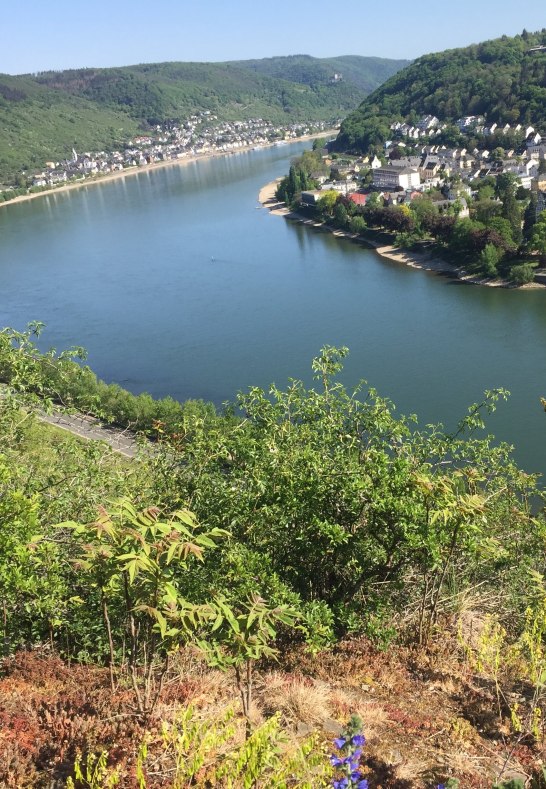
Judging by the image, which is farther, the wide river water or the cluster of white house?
the cluster of white house

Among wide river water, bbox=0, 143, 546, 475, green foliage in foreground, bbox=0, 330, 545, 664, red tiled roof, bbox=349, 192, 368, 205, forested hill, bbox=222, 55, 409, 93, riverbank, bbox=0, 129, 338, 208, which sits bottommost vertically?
wide river water, bbox=0, 143, 546, 475

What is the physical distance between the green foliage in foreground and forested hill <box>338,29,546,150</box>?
3043 centimetres

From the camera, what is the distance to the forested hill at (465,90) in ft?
96.5

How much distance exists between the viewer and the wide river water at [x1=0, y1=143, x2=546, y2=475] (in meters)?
8.25

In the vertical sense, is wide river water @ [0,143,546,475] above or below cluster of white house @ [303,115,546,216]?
below

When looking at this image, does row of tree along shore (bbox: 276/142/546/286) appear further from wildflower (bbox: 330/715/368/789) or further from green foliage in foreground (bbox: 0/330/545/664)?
wildflower (bbox: 330/715/368/789)

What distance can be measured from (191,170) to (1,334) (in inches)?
1619

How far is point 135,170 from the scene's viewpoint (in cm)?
4256

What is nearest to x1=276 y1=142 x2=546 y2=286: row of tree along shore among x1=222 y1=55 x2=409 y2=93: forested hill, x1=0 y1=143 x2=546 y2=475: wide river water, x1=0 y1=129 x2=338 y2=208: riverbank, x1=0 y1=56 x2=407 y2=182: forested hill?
x1=0 y1=143 x2=546 y2=475: wide river water

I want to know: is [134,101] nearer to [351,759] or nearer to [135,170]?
[135,170]

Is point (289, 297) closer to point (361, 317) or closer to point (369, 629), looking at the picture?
point (361, 317)

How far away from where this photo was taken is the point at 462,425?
82.2 inches

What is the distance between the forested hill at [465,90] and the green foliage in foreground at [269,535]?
1198 inches

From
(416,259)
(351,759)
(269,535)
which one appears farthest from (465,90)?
(351,759)
